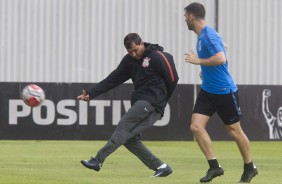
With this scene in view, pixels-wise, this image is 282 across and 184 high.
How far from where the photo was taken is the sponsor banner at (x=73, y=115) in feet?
84.8

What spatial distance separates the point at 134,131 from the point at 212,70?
4.73 ft

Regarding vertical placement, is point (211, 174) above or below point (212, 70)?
below

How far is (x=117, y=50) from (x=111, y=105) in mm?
1474

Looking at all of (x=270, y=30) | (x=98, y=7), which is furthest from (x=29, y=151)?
(x=270, y=30)

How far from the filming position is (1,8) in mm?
26312

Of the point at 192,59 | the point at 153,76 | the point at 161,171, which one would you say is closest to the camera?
the point at 192,59

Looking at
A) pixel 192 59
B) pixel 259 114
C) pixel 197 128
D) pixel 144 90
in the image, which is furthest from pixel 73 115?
pixel 192 59

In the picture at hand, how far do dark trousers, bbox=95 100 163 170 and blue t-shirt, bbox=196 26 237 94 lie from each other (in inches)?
41.1

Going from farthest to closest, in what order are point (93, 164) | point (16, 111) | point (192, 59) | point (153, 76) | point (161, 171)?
point (16, 111) < point (161, 171) < point (153, 76) < point (93, 164) < point (192, 59)

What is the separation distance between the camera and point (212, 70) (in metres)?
13.2

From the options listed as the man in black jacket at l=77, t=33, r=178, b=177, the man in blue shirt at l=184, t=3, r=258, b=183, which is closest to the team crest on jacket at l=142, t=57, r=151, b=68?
the man in black jacket at l=77, t=33, r=178, b=177

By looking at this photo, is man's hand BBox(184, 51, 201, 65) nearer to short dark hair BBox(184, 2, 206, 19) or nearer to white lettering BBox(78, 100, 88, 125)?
short dark hair BBox(184, 2, 206, 19)

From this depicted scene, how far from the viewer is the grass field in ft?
45.3

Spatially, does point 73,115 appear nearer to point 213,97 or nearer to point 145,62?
point 145,62
